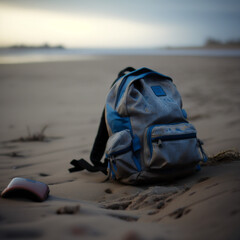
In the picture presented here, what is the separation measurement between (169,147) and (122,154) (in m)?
0.37

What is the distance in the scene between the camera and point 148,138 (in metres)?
2.16

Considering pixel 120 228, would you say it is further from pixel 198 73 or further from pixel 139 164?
pixel 198 73

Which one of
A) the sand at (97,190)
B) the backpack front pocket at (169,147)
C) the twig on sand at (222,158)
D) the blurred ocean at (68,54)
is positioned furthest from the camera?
the blurred ocean at (68,54)

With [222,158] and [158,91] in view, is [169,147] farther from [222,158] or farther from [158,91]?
[222,158]

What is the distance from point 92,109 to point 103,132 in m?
3.57

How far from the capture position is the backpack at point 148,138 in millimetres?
2113

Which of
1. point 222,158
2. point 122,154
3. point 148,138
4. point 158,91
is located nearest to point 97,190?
point 122,154

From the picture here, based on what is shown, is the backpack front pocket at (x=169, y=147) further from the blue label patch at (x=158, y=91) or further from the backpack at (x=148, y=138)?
the blue label patch at (x=158, y=91)

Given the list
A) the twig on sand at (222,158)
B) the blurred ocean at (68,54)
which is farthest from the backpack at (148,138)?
the blurred ocean at (68,54)

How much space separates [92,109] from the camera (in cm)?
627

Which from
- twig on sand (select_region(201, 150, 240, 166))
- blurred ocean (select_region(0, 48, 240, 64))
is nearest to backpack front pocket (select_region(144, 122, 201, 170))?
twig on sand (select_region(201, 150, 240, 166))

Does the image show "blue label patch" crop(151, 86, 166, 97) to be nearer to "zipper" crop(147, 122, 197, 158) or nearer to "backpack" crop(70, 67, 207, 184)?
"backpack" crop(70, 67, 207, 184)

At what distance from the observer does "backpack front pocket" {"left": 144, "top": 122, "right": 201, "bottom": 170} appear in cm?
209

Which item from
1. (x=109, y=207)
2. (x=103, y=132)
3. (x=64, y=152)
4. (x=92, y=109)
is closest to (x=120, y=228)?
(x=109, y=207)
